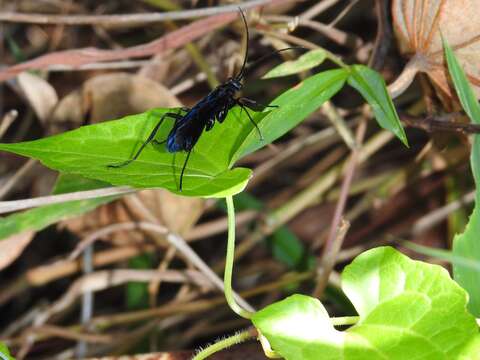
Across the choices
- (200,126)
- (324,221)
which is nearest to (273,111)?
(200,126)

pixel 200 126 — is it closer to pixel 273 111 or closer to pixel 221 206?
pixel 273 111

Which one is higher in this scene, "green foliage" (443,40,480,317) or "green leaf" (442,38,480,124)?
"green leaf" (442,38,480,124)

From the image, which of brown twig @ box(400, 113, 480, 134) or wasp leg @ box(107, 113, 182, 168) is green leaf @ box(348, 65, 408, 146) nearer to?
brown twig @ box(400, 113, 480, 134)

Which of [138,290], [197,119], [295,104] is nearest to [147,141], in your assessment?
[197,119]

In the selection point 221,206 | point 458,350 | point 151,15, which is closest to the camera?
point 458,350

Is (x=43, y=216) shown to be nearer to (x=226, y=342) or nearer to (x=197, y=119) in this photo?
(x=197, y=119)

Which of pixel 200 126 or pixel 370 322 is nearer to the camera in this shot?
pixel 370 322

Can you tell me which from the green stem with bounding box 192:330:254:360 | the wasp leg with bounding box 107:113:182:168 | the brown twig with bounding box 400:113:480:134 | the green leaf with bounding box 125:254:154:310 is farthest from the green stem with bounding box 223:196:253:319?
the green leaf with bounding box 125:254:154:310

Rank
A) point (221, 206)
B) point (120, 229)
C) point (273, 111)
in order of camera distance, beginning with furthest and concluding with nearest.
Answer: point (221, 206), point (120, 229), point (273, 111)
